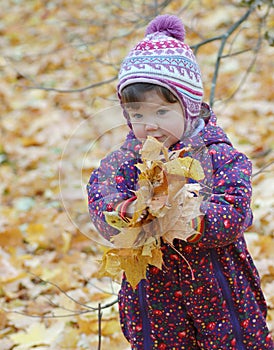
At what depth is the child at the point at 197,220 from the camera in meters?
1.65

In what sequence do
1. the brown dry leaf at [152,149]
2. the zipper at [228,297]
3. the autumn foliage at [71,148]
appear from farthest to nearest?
the autumn foliage at [71,148] < the zipper at [228,297] < the brown dry leaf at [152,149]

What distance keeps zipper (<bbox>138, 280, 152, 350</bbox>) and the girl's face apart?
419 millimetres

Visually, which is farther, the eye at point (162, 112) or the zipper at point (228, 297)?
the zipper at point (228, 297)

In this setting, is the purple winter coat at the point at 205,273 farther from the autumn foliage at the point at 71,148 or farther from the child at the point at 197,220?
the autumn foliage at the point at 71,148

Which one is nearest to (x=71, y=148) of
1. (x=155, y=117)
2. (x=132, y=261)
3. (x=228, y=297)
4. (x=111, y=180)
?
(x=111, y=180)

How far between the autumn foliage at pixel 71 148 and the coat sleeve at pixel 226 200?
0.26 meters

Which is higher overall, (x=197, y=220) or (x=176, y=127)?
(x=176, y=127)

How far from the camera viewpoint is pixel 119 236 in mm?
1521

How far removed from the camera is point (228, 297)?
70.7 inches

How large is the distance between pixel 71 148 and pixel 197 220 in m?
0.47

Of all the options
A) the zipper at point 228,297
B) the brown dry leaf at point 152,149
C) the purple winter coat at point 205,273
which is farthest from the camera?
the zipper at point 228,297

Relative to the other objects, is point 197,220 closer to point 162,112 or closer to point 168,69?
point 162,112

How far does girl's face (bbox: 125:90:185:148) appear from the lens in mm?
1648

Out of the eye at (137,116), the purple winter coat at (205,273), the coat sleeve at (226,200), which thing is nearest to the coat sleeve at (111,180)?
the purple winter coat at (205,273)
